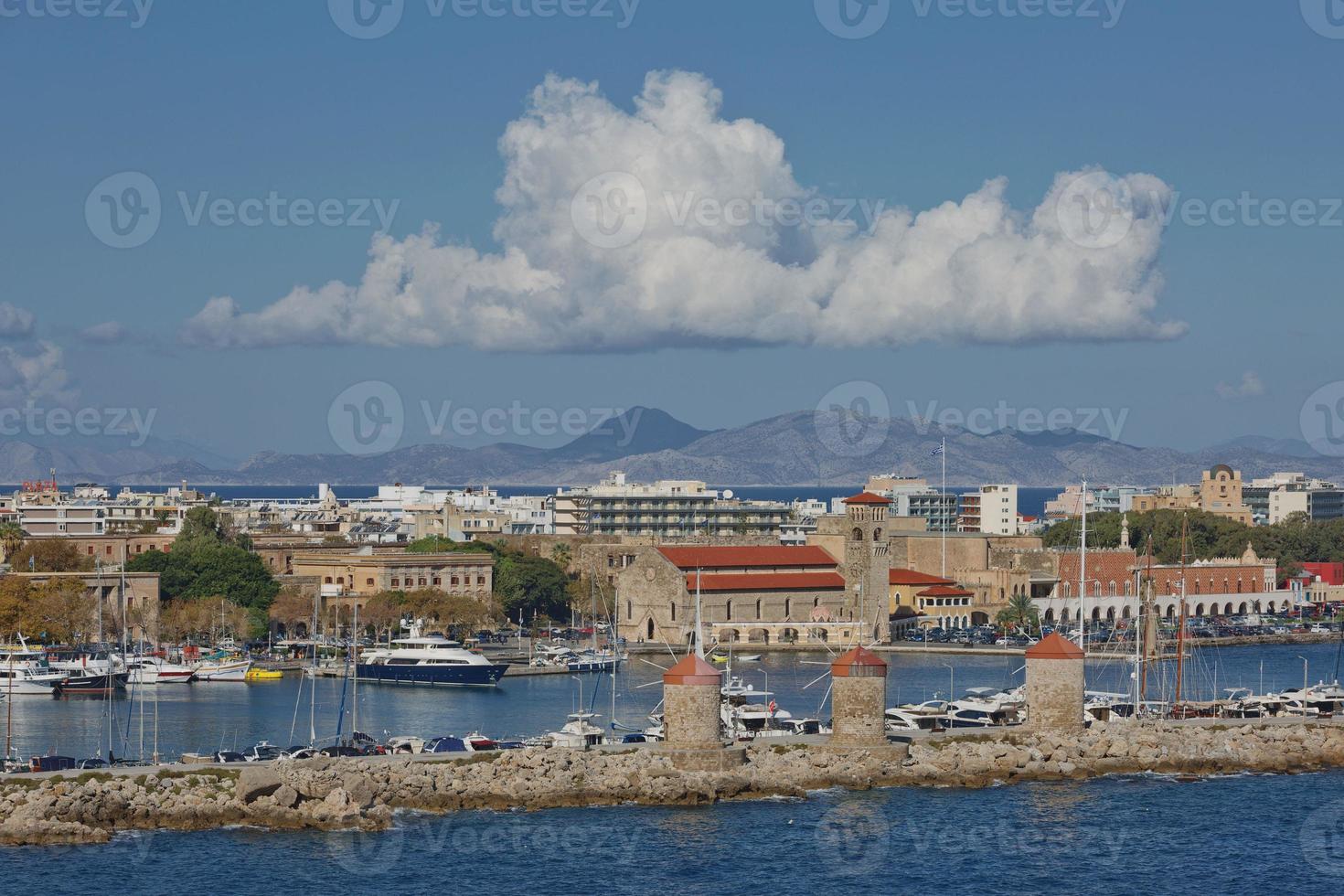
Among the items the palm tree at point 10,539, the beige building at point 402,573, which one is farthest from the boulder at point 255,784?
the palm tree at point 10,539

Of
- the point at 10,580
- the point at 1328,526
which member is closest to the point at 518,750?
the point at 10,580

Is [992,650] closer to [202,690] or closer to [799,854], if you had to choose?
[202,690]

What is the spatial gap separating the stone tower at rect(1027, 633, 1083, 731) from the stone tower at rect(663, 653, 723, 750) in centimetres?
871

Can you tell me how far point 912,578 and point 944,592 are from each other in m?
1.57

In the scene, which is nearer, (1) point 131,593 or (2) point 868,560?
(1) point 131,593

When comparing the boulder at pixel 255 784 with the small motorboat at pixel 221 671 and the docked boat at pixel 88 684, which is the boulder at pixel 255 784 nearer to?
the docked boat at pixel 88 684

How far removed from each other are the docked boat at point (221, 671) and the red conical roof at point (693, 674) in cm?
3075

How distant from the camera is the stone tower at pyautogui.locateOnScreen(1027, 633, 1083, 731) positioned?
49156 mm

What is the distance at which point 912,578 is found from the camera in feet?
318

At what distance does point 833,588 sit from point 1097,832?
48171mm

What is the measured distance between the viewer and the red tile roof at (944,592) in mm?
96062

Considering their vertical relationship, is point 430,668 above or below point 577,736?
above

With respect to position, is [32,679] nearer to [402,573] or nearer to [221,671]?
[221,671]

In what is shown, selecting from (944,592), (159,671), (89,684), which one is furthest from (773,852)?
(944,592)
